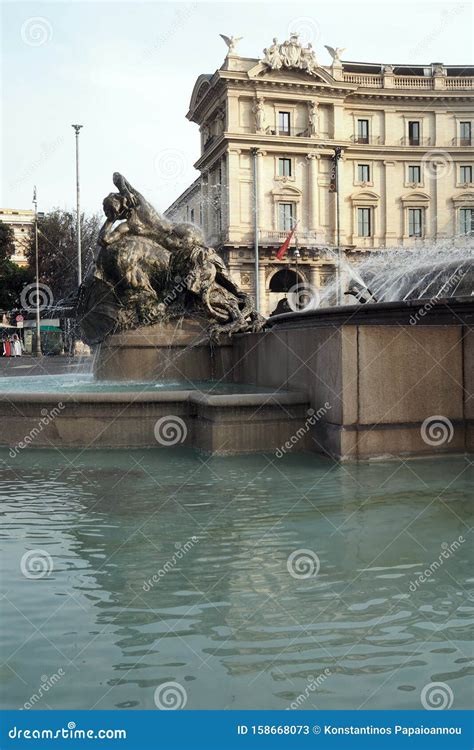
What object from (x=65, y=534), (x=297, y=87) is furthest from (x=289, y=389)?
(x=297, y=87)

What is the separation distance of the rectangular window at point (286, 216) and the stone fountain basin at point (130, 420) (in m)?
55.9

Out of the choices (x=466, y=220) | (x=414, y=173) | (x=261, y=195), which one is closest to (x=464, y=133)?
(x=414, y=173)

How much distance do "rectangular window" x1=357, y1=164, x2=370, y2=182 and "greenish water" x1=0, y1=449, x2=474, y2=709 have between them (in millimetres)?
63535

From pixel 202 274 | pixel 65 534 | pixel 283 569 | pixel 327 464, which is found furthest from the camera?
pixel 202 274

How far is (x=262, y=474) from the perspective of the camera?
274 inches

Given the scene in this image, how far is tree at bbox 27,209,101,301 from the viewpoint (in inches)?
2208

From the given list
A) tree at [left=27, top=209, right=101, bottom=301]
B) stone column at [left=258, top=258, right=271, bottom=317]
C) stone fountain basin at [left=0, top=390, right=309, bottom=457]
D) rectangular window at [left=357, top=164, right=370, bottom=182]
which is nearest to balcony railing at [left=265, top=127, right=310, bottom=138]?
rectangular window at [left=357, top=164, right=370, bottom=182]

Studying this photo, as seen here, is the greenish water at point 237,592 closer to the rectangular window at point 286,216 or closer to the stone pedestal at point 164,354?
the stone pedestal at point 164,354

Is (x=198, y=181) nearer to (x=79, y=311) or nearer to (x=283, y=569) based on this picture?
(x=79, y=311)

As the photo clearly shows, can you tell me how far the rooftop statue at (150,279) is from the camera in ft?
40.8

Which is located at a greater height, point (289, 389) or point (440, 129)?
point (440, 129)

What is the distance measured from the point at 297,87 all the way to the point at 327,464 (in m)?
60.7

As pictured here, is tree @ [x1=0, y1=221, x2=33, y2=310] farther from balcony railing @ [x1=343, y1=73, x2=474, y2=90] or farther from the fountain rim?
the fountain rim

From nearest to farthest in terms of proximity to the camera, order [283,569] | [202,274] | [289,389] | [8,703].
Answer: [8,703]
[283,569]
[289,389]
[202,274]
